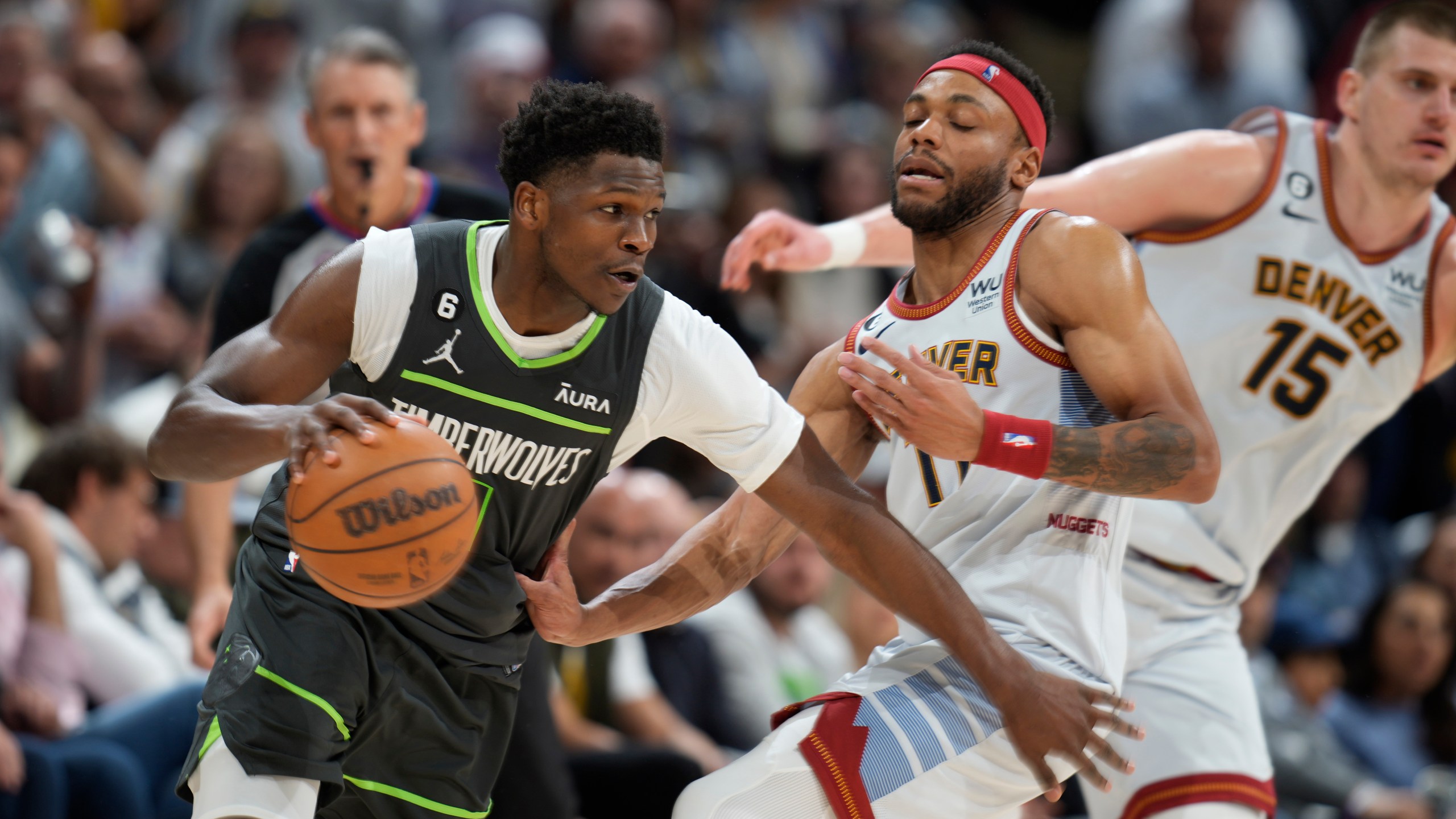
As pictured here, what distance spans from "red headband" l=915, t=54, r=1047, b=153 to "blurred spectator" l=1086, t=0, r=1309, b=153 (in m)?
6.76

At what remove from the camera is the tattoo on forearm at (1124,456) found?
140 inches

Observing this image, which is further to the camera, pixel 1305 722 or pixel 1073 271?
pixel 1305 722

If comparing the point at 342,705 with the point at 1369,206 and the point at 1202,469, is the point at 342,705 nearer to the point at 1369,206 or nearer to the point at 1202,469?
the point at 1202,469

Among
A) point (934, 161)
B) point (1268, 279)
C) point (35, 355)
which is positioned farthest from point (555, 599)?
point (35, 355)

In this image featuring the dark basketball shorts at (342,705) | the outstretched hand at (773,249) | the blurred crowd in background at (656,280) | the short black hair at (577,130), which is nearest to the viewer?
the dark basketball shorts at (342,705)

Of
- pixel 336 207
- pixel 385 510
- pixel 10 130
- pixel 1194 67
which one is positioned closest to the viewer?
pixel 385 510

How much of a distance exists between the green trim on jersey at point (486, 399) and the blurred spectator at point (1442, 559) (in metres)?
6.87

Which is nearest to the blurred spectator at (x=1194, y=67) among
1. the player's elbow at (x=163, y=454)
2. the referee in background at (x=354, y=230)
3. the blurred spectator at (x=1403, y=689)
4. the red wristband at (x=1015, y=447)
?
the blurred spectator at (x=1403, y=689)

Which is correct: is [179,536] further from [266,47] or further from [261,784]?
[261,784]

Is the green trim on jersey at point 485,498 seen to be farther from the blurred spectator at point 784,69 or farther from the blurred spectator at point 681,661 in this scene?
the blurred spectator at point 784,69

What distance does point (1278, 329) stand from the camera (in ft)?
15.8

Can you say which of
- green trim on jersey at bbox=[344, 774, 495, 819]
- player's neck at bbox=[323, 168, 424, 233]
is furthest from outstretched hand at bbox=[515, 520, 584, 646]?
player's neck at bbox=[323, 168, 424, 233]

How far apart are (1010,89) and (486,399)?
1621 mm

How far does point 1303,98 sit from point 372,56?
7.68 metres
